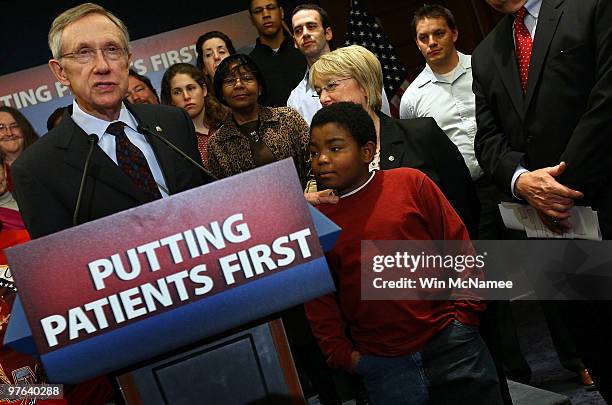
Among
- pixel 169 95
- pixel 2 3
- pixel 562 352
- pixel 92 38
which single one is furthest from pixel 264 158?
pixel 2 3

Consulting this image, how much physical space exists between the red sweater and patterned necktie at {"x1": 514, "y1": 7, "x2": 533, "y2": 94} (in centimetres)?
59

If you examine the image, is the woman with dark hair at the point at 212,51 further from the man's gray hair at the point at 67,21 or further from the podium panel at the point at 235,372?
the podium panel at the point at 235,372

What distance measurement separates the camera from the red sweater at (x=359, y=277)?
7.47 feet

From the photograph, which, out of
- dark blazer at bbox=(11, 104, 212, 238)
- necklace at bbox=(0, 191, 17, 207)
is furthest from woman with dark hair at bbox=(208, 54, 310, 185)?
dark blazer at bbox=(11, 104, 212, 238)

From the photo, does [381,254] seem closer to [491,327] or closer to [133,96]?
[491,327]

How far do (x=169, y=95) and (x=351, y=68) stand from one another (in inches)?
57.6

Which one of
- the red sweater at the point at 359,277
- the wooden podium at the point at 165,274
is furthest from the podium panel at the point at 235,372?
the red sweater at the point at 359,277

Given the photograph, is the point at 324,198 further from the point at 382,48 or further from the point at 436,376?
the point at 382,48

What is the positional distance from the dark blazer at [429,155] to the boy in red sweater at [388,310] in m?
0.44

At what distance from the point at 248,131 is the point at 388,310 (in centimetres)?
140

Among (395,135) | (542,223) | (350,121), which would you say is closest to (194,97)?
(395,135)

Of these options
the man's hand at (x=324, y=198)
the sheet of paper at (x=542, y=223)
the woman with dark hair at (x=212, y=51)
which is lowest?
the sheet of paper at (x=542, y=223)

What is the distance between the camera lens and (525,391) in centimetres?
328

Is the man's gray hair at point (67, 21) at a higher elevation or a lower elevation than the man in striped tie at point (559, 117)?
higher
